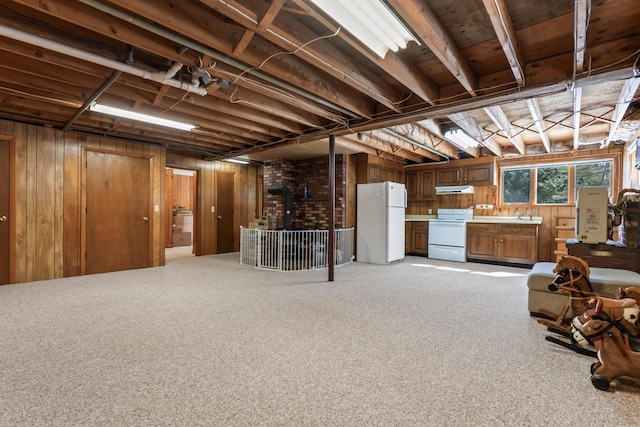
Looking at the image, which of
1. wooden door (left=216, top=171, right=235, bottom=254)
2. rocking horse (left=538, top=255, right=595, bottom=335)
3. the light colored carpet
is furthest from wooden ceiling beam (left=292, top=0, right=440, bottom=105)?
wooden door (left=216, top=171, right=235, bottom=254)

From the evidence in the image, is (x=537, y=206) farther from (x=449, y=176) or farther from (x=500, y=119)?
(x=500, y=119)

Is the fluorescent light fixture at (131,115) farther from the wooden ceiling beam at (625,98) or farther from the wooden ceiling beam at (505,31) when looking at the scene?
the wooden ceiling beam at (625,98)

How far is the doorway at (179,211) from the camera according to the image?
8.96m

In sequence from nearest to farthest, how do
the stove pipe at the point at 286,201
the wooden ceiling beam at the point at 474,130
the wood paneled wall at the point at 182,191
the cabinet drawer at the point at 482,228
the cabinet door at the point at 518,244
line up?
1. the wooden ceiling beam at the point at 474,130
2. the cabinet door at the point at 518,244
3. the cabinet drawer at the point at 482,228
4. the stove pipe at the point at 286,201
5. the wood paneled wall at the point at 182,191

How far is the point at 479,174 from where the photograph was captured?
6.73 m

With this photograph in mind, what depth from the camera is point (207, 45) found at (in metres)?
2.38

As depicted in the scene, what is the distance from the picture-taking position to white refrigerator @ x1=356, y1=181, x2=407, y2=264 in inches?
241

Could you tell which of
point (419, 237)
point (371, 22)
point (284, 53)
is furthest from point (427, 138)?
point (371, 22)

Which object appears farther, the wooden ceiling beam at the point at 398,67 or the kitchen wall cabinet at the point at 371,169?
the kitchen wall cabinet at the point at 371,169

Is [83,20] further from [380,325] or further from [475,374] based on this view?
[475,374]

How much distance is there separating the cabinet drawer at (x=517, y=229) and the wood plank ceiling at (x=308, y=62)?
202 centimetres

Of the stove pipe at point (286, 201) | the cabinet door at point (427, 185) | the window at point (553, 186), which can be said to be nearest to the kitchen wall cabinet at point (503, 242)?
the window at point (553, 186)

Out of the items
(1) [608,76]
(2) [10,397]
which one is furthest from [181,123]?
(1) [608,76]

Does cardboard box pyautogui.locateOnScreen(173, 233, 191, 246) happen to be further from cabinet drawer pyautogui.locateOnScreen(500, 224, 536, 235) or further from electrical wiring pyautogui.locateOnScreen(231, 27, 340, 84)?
cabinet drawer pyautogui.locateOnScreen(500, 224, 536, 235)
